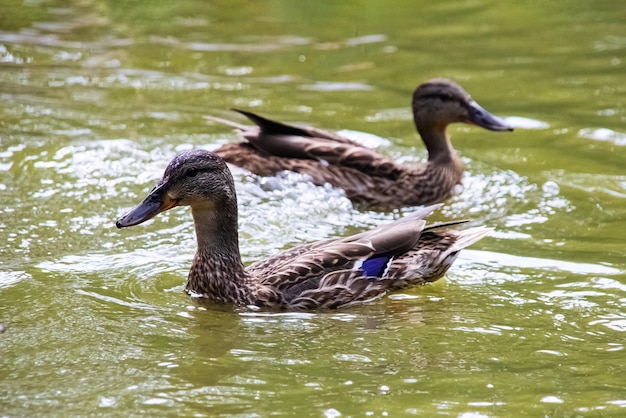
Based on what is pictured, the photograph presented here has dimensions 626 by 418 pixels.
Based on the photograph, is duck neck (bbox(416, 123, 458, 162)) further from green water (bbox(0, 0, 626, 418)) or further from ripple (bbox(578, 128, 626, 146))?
ripple (bbox(578, 128, 626, 146))

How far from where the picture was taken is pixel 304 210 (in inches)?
372

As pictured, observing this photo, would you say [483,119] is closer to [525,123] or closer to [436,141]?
[436,141]

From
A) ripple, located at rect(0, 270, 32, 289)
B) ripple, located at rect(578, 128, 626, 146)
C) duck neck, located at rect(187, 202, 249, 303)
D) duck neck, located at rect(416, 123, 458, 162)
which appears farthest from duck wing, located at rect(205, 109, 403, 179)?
ripple, located at rect(0, 270, 32, 289)

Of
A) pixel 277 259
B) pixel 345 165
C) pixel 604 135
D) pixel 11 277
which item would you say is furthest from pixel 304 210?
pixel 604 135

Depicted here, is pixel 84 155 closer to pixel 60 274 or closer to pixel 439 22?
pixel 60 274

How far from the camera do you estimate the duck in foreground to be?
7.30 meters

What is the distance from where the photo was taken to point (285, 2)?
16562 mm

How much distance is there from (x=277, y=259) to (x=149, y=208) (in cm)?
96

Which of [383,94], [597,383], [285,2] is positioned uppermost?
[285,2]

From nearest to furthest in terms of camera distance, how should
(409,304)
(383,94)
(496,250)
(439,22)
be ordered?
(409,304) → (496,250) → (383,94) → (439,22)

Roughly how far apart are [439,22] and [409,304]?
8939mm

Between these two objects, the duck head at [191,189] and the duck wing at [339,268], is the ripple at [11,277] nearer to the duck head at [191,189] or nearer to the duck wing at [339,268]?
the duck head at [191,189]

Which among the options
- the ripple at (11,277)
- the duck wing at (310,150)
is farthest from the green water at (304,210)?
the duck wing at (310,150)

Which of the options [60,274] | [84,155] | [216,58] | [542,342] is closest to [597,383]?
[542,342]
